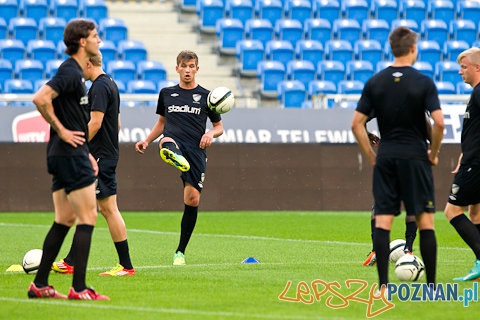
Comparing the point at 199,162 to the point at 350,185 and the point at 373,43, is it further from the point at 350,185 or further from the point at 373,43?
the point at 373,43

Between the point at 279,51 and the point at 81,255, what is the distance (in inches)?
733

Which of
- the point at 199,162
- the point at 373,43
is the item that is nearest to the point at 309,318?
the point at 199,162

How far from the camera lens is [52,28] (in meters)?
25.1

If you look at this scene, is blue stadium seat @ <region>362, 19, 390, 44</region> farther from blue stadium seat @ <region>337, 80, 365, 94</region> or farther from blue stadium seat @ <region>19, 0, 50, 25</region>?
blue stadium seat @ <region>19, 0, 50, 25</region>

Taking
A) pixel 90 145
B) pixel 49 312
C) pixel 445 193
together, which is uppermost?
pixel 90 145

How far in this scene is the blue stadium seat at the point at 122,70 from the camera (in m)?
24.1

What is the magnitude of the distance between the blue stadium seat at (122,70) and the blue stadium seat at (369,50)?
631 cm

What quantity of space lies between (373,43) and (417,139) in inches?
757

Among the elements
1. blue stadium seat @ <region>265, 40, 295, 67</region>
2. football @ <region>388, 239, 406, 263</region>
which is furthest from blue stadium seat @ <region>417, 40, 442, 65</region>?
football @ <region>388, 239, 406, 263</region>

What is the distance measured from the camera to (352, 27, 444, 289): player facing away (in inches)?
320

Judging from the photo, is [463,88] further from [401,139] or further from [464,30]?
[401,139]

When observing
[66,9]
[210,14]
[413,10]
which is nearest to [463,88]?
[413,10]

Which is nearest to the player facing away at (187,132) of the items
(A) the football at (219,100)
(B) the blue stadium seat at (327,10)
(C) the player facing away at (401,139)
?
(A) the football at (219,100)

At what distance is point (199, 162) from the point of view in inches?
474
